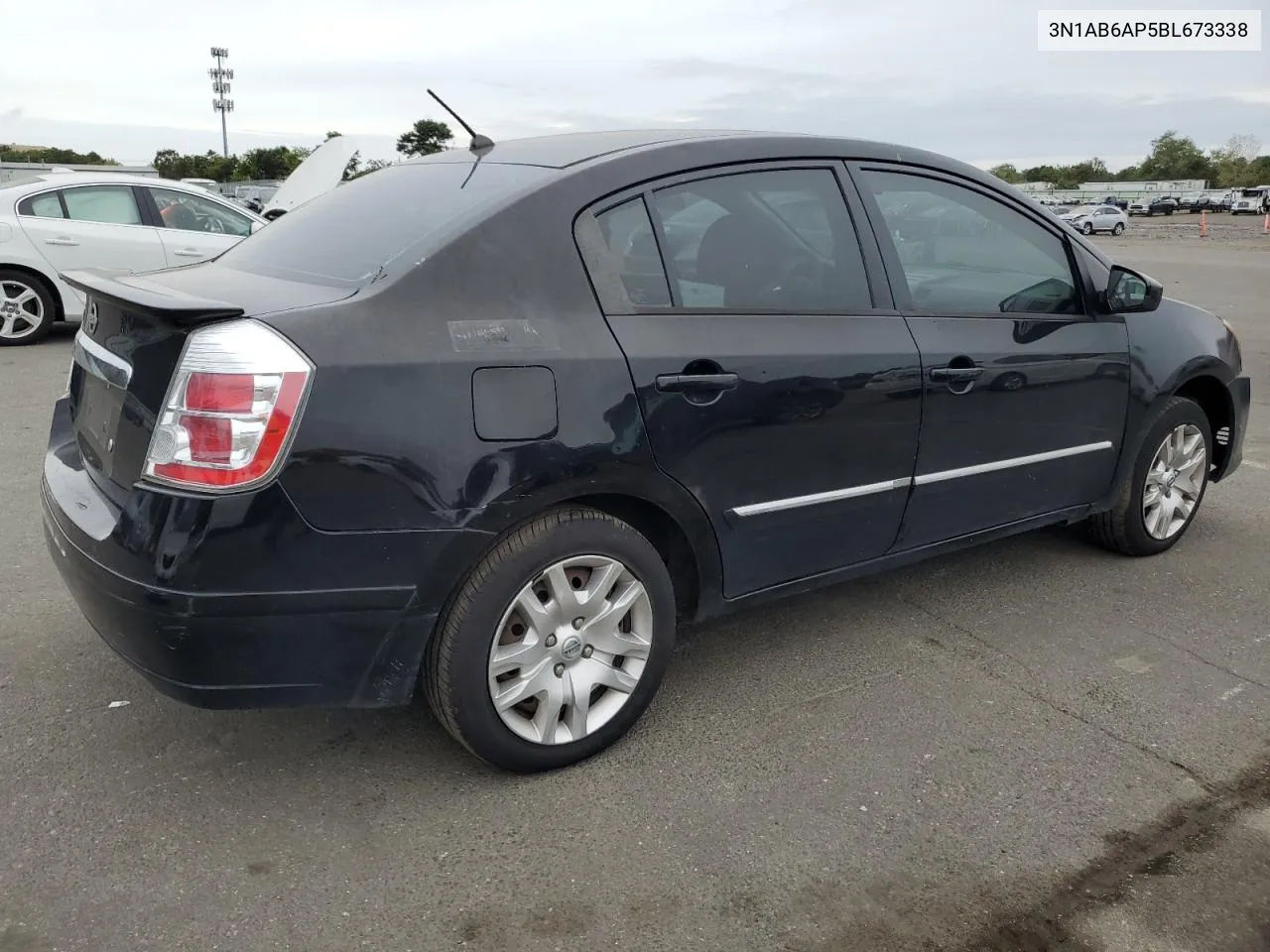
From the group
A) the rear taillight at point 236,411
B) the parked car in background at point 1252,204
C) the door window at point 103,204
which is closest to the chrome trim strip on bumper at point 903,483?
the rear taillight at point 236,411

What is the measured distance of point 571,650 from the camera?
285cm

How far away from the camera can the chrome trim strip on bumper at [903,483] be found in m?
3.18

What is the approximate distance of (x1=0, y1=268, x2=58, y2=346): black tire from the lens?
9.68 metres

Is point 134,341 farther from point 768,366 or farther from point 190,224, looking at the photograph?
point 190,224

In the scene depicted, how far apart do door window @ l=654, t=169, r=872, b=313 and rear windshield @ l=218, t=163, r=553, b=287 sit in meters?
0.44

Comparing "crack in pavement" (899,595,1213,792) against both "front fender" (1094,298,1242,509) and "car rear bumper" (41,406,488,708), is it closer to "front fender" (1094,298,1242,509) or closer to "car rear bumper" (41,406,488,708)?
"front fender" (1094,298,1242,509)

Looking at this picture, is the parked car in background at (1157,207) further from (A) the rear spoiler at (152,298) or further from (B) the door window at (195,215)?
(A) the rear spoiler at (152,298)

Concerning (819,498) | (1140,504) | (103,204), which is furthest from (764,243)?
(103,204)

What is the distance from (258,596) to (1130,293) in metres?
3.35

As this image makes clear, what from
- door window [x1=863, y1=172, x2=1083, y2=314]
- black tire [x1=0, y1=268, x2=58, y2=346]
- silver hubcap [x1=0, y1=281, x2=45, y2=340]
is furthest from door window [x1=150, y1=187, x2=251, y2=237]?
door window [x1=863, y1=172, x2=1083, y2=314]

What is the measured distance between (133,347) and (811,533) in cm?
195

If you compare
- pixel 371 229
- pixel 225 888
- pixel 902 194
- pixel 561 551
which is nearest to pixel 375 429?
pixel 561 551

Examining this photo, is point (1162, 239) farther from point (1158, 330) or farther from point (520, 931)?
point (520, 931)

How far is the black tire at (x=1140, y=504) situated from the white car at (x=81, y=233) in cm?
774
